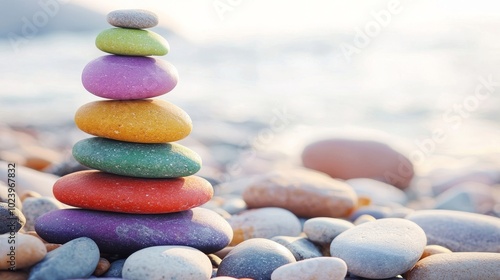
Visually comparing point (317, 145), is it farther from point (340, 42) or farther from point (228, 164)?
point (340, 42)

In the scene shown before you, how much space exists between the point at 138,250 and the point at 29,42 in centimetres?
1829

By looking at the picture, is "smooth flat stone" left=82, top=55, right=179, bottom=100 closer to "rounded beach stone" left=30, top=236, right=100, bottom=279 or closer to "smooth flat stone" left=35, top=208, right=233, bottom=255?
"smooth flat stone" left=35, top=208, right=233, bottom=255

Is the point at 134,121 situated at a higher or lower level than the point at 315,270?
higher

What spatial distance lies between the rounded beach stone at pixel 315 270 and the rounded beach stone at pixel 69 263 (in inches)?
38.1

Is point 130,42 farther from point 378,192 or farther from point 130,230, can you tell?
point 378,192

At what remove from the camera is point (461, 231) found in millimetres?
4434

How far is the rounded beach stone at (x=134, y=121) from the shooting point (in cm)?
356

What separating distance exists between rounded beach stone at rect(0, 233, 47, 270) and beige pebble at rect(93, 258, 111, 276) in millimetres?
306

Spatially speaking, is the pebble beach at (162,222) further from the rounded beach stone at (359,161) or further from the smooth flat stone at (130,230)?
the rounded beach stone at (359,161)

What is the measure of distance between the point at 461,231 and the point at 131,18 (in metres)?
2.73

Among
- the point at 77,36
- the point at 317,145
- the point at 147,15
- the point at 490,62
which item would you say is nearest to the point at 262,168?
the point at 317,145

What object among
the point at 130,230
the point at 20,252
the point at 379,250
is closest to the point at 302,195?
the point at 379,250

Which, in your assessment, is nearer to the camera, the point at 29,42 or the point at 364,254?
the point at 364,254

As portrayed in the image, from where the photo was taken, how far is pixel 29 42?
2009 cm
